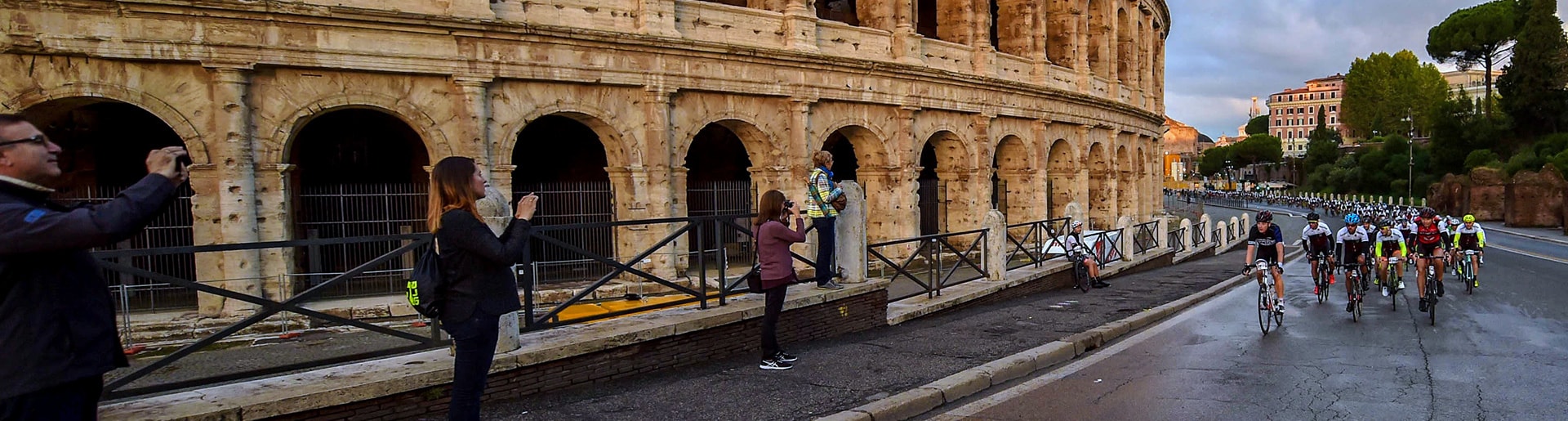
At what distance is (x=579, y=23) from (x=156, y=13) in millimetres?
5666

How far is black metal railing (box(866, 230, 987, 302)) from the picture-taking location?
1060 centimetres

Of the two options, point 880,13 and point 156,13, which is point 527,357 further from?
point 880,13

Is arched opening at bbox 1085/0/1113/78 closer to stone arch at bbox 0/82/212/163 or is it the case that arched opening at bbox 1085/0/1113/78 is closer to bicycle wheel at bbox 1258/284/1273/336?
bicycle wheel at bbox 1258/284/1273/336

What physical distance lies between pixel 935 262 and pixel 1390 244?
6857 millimetres

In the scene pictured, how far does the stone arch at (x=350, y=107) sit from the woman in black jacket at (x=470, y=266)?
9.10 m

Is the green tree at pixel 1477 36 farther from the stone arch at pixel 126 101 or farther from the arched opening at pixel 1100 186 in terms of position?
the stone arch at pixel 126 101

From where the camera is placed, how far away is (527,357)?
5.84 m

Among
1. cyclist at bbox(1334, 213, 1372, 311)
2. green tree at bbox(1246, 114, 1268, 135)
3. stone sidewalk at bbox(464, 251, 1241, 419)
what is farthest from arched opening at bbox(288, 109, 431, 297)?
green tree at bbox(1246, 114, 1268, 135)

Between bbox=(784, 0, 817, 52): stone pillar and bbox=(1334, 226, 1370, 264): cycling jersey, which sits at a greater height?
bbox=(784, 0, 817, 52): stone pillar

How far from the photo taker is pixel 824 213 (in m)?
8.98

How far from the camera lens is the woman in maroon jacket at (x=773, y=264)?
6711 millimetres

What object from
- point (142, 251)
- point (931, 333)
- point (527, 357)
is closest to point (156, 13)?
point (142, 251)

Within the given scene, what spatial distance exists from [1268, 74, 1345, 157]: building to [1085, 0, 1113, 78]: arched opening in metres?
128

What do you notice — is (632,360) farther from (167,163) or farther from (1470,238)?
(1470,238)
